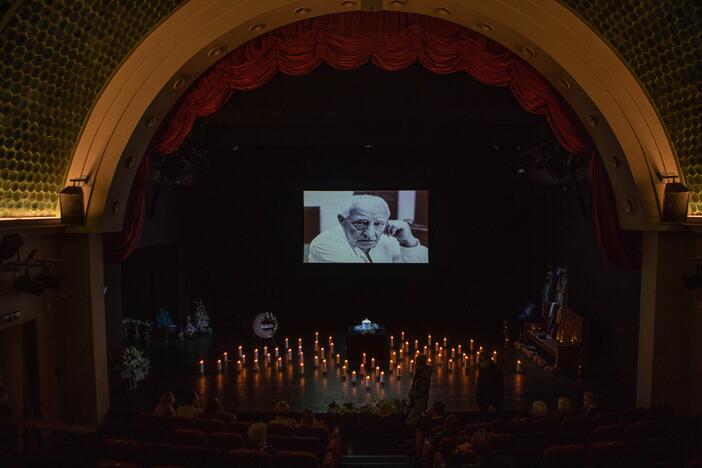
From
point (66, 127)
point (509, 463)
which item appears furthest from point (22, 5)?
point (509, 463)

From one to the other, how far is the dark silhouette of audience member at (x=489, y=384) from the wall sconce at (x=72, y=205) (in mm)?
5727

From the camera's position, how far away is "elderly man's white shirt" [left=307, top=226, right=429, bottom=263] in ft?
46.6

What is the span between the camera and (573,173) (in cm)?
1030

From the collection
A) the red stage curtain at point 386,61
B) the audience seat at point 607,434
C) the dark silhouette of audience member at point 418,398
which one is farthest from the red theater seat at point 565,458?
the red stage curtain at point 386,61

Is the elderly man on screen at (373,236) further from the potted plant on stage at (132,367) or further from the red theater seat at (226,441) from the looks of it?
the red theater seat at (226,441)

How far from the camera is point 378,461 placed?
688 centimetres

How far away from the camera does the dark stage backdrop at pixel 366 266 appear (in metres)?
14.7

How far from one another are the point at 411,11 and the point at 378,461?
583cm

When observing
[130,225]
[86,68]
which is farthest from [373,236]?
[86,68]

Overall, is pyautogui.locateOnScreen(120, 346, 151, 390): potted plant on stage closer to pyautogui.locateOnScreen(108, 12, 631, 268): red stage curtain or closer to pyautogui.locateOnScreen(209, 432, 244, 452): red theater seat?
pyautogui.locateOnScreen(108, 12, 631, 268): red stage curtain

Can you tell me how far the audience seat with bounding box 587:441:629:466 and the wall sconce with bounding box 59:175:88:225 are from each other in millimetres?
6418

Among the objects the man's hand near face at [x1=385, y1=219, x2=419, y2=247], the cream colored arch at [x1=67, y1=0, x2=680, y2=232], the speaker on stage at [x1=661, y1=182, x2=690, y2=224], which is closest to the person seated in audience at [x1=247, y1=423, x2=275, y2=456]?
the cream colored arch at [x1=67, y1=0, x2=680, y2=232]

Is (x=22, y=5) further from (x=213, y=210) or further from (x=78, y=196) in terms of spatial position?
(x=213, y=210)

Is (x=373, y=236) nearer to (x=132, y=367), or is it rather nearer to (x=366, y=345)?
(x=366, y=345)
